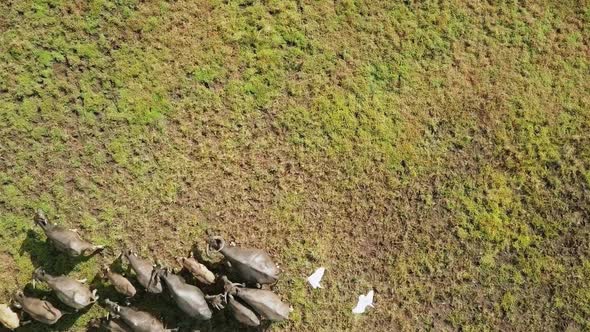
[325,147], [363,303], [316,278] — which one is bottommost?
[363,303]

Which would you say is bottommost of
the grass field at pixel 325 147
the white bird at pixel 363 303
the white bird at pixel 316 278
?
the white bird at pixel 363 303

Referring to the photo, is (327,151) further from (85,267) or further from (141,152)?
(85,267)

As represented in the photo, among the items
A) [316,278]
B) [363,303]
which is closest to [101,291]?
[316,278]

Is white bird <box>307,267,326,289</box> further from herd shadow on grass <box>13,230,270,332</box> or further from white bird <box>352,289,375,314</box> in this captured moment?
herd shadow on grass <box>13,230,270,332</box>

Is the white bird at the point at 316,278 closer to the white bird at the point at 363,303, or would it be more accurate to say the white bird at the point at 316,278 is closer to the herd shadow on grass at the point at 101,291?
the white bird at the point at 363,303

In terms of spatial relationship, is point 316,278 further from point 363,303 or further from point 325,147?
point 325,147

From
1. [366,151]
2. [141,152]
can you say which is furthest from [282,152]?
[141,152]

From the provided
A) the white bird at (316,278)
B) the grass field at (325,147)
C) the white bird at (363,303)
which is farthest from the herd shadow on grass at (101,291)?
the white bird at (363,303)
